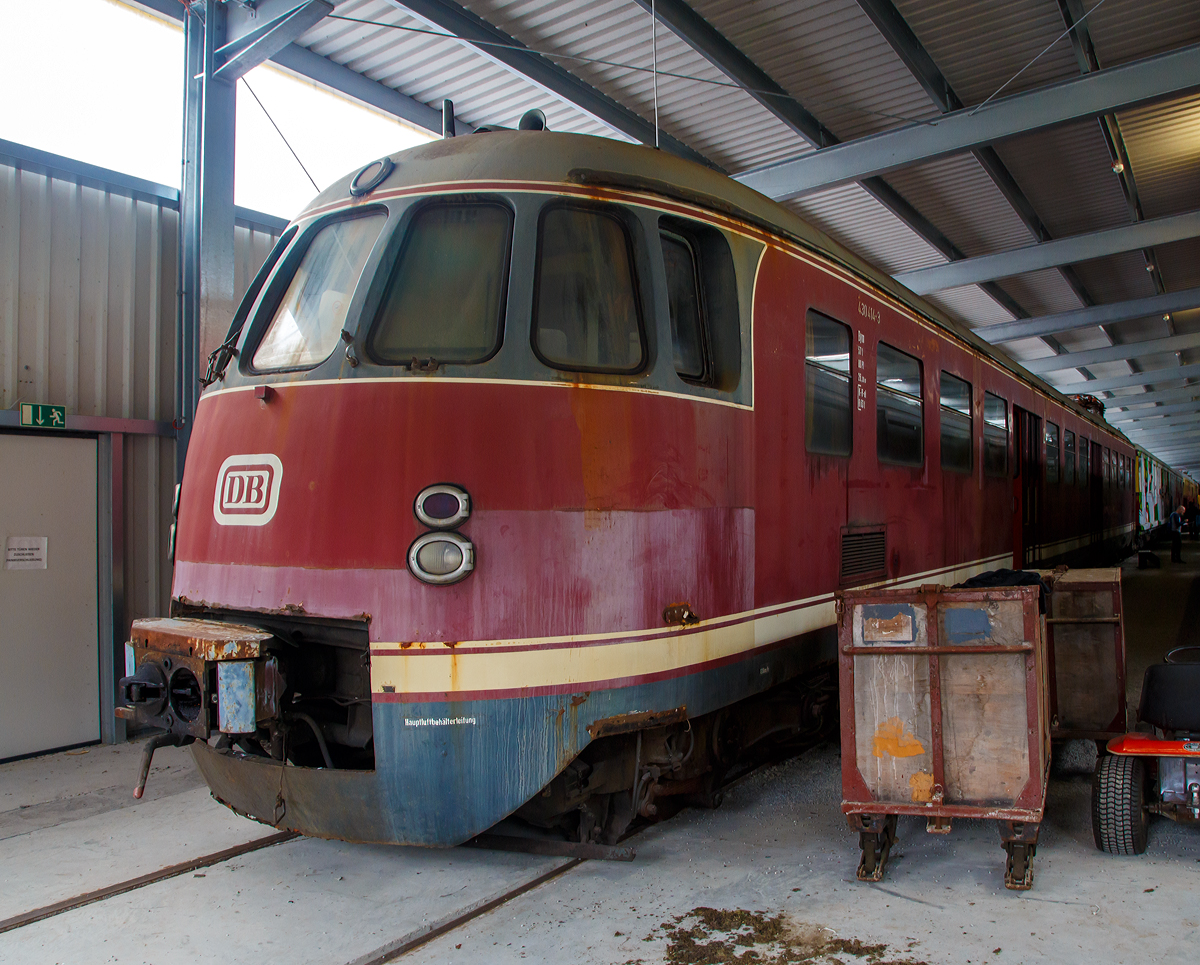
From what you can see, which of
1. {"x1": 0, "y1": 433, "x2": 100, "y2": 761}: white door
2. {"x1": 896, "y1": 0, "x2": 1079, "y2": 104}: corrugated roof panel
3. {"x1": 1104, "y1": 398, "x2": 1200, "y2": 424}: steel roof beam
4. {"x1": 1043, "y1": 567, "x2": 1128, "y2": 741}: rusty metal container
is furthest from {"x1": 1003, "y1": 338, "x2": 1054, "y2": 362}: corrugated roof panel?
{"x1": 0, "y1": 433, "x2": 100, "y2": 761}: white door

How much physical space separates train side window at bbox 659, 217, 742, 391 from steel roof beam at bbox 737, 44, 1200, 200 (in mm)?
6109

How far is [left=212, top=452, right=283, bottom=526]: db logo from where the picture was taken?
→ 153 inches

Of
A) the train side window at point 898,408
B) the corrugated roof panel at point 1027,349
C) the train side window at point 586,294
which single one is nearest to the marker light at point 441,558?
the train side window at point 586,294

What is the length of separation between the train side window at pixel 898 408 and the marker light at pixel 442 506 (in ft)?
10.7

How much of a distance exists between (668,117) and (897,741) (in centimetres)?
762

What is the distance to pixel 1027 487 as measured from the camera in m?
10.5

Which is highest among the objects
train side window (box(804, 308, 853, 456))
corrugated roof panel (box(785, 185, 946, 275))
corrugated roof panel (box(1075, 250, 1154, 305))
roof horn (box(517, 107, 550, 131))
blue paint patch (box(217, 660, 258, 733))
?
corrugated roof panel (box(1075, 250, 1154, 305))

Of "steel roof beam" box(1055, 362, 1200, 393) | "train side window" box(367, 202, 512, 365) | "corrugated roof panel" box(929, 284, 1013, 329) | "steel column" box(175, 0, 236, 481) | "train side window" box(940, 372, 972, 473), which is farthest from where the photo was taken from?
"steel roof beam" box(1055, 362, 1200, 393)

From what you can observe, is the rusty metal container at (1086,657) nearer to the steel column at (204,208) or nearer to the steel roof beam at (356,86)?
the steel column at (204,208)

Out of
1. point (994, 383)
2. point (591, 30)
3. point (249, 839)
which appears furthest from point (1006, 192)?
point (249, 839)

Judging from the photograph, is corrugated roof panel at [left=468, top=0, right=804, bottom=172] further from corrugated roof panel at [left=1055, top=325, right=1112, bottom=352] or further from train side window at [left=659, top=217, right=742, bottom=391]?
corrugated roof panel at [left=1055, top=325, right=1112, bottom=352]

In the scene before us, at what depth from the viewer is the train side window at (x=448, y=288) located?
12.7ft

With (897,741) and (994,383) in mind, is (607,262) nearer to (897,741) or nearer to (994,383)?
(897,741)

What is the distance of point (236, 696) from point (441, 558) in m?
0.93
